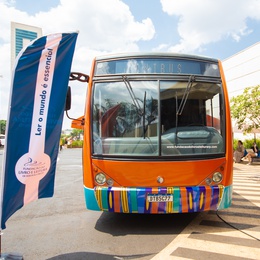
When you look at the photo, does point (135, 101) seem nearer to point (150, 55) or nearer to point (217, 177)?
point (150, 55)

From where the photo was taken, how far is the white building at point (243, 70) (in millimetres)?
24984

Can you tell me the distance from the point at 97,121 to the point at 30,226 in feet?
7.40

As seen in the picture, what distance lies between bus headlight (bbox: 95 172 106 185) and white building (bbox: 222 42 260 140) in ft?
74.8

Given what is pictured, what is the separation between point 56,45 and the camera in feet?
10.3

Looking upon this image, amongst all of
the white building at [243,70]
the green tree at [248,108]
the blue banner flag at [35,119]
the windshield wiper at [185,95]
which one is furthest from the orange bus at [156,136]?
the white building at [243,70]

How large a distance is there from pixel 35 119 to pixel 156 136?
194cm

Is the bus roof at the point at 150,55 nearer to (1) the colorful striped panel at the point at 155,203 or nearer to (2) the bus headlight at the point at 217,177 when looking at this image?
(2) the bus headlight at the point at 217,177

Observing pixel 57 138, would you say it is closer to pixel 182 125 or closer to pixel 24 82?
pixel 24 82

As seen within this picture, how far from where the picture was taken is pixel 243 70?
27125mm

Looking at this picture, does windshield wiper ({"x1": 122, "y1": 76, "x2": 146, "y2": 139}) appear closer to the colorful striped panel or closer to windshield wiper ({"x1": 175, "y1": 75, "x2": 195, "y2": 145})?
windshield wiper ({"x1": 175, "y1": 75, "x2": 195, "y2": 145})

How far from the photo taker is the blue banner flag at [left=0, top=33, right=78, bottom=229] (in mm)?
2916

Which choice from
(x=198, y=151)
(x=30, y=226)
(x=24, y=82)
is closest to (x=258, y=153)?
(x=198, y=151)

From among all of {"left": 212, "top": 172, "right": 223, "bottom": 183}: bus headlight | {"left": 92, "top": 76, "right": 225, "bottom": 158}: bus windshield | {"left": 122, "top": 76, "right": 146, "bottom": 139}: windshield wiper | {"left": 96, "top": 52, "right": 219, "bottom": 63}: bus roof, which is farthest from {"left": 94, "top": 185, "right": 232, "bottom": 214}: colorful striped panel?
{"left": 96, "top": 52, "right": 219, "bottom": 63}: bus roof

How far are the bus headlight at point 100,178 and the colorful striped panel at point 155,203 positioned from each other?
114mm
